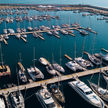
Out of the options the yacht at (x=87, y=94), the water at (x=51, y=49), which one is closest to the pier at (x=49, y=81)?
the water at (x=51, y=49)

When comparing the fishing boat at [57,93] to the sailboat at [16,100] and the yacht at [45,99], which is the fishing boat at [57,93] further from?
the sailboat at [16,100]

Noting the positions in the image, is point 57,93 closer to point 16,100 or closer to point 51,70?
point 16,100

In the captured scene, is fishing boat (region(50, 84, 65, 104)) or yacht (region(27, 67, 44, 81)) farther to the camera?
yacht (region(27, 67, 44, 81))

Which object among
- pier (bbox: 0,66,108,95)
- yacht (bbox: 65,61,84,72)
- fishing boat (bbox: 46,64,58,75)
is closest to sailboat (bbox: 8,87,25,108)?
pier (bbox: 0,66,108,95)

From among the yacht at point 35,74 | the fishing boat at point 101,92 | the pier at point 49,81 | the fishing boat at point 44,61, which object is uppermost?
the fishing boat at point 44,61

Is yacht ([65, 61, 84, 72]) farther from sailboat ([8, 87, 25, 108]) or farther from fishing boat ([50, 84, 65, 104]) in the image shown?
sailboat ([8, 87, 25, 108])

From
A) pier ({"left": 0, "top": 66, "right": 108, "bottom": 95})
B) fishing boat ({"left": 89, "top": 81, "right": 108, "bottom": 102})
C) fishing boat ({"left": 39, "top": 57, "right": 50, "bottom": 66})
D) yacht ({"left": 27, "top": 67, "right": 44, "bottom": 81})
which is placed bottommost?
A: fishing boat ({"left": 89, "top": 81, "right": 108, "bottom": 102})
